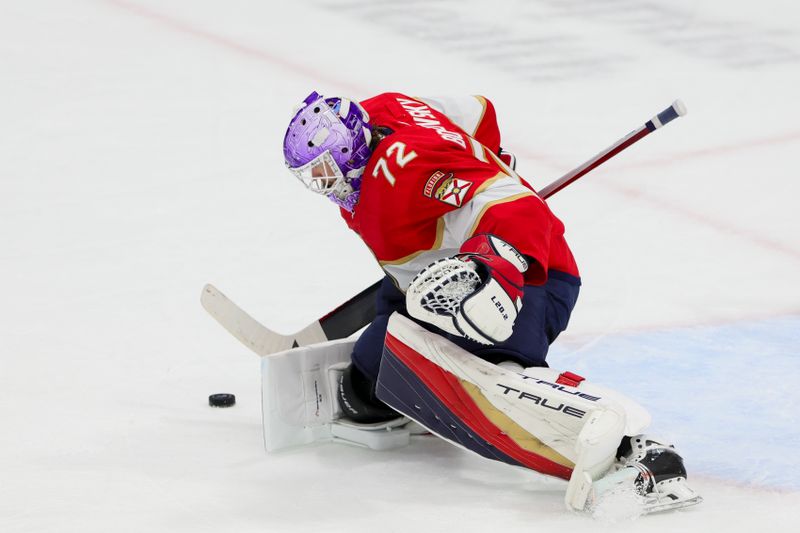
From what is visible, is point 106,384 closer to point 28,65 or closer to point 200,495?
point 200,495

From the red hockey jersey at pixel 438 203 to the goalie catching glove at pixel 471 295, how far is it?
0.44ft

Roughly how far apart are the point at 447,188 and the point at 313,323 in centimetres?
85

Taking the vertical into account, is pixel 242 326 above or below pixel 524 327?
below

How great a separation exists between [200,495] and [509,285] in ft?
2.60

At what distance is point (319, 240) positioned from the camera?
471 centimetres

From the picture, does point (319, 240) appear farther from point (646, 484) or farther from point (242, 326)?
point (646, 484)

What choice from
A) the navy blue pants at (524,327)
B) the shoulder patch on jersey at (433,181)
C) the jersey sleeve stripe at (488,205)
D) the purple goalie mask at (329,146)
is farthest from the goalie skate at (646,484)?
the purple goalie mask at (329,146)

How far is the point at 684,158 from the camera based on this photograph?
537 cm

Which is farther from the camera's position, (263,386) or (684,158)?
(684,158)

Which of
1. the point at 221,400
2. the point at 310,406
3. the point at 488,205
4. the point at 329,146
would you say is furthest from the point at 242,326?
the point at 488,205

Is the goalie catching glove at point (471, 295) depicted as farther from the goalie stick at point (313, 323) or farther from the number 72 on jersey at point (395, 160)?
the goalie stick at point (313, 323)

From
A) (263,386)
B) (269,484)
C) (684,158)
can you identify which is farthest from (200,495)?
(684,158)

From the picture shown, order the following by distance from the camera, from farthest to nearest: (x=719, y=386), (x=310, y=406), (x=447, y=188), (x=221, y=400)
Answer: (x=719, y=386) < (x=221, y=400) < (x=310, y=406) < (x=447, y=188)

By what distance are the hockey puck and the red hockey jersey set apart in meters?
0.57
